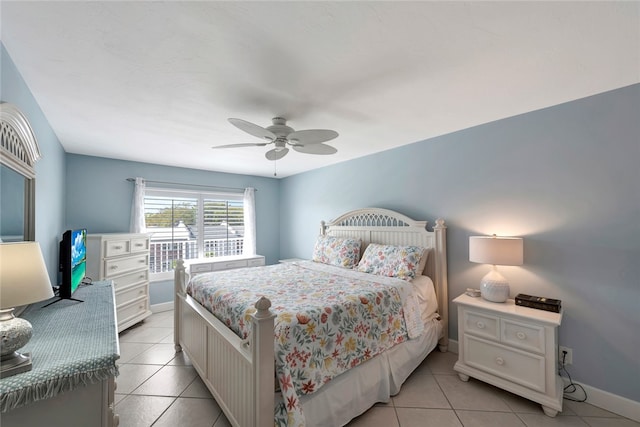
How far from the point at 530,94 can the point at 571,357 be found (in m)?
2.16

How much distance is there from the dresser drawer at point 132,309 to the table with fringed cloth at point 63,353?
6.09 ft

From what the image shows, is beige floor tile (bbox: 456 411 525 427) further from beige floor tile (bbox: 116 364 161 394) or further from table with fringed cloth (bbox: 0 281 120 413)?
beige floor tile (bbox: 116 364 161 394)

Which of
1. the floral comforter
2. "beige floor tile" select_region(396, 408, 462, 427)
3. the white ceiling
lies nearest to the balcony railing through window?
the floral comforter

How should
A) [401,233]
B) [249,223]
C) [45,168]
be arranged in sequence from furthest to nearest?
[249,223] → [401,233] → [45,168]

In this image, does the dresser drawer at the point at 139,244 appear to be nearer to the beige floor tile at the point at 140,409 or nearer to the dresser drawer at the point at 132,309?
the dresser drawer at the point at 132,309

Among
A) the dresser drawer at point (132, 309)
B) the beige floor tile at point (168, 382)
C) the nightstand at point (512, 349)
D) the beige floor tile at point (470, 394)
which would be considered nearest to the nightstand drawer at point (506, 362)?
the nightstand at point (512, 349)

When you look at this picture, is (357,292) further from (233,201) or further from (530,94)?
(233,201)

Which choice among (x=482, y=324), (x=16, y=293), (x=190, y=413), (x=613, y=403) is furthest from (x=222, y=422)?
(x=613, y=403)

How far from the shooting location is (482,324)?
219 centimetres

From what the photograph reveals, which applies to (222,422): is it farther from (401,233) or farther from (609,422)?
(609,422)

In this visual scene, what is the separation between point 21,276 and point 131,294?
9.71ft

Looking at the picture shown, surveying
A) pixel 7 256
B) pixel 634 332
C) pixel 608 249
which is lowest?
pixel 634 332

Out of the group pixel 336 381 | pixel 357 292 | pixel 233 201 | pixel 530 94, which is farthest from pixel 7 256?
pixel 233 201

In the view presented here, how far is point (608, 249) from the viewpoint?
1.94 m
